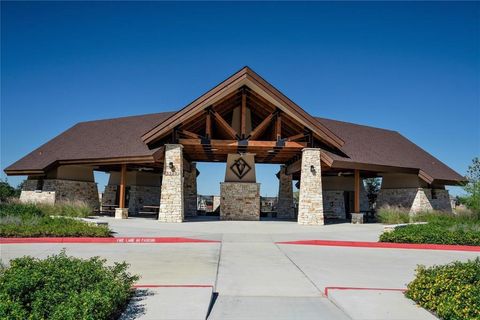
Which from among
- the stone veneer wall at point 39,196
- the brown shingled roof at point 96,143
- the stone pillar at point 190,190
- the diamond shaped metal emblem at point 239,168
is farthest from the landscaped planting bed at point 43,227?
the stone pillar at point 190,190

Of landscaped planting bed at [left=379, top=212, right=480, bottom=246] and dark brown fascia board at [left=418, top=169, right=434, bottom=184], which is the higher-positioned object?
dark brown fascia board at [left=418, top=169, right=434, bottom=184]

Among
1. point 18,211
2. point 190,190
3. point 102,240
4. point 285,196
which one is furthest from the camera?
point 285,196

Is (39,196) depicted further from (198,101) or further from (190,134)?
(198,101)

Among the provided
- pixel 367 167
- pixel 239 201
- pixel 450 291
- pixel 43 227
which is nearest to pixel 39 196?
pixel 239 201

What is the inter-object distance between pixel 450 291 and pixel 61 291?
5.12 meters

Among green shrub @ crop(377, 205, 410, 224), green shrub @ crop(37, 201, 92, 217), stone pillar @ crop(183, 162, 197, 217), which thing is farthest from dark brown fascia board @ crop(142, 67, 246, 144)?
green shrub @ crop(377, 205, 410, 224)

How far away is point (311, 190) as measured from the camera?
66.5 ft

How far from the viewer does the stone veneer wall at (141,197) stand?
27.8 meters

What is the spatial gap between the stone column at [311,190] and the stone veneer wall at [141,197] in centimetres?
1284

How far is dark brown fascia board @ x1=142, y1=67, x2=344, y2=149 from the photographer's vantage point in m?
19.0

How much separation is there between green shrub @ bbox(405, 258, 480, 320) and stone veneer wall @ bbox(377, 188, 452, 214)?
18766mm

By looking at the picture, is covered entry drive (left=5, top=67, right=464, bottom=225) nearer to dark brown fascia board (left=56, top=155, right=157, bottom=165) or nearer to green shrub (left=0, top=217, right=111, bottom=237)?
dark brown fascia board (left=56, top=155, right=157, bottom=165)

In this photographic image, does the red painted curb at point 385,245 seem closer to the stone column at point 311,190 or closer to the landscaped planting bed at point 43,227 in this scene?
the landscaped planting bed at point 43,227

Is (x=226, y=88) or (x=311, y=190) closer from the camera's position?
(x=226, y=88)
